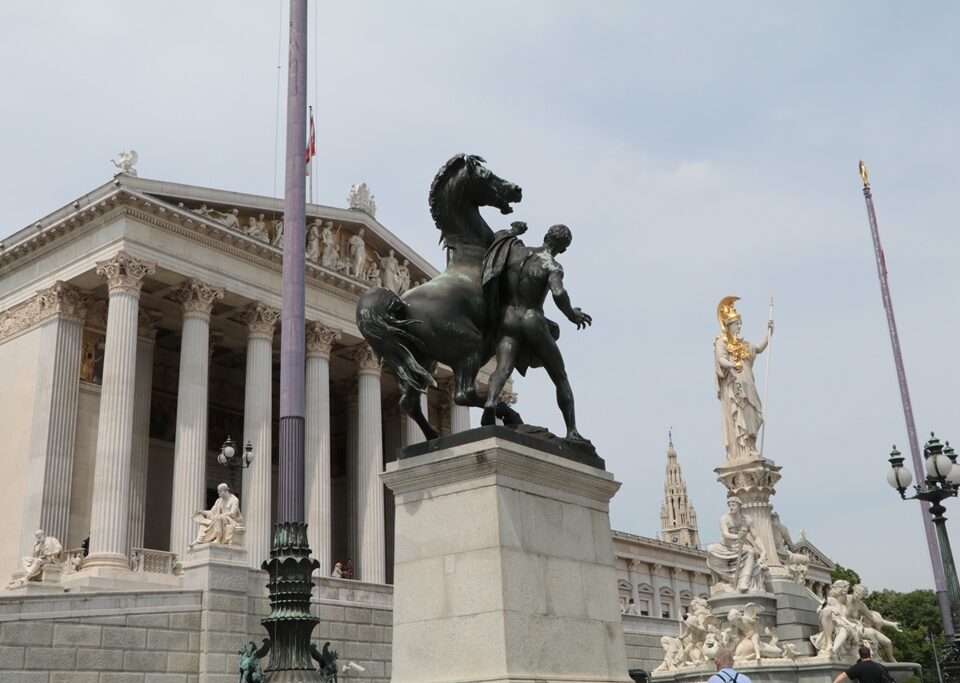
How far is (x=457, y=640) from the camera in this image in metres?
7.43

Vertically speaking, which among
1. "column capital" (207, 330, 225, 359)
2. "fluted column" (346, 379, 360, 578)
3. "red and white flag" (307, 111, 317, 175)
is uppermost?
"red and white flag" (307, 111, 317, 175)

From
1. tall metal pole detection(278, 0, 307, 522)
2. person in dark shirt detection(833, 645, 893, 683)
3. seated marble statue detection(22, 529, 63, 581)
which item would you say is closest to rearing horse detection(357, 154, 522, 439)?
person in dark shirt detection(833, 645, 893, 683)

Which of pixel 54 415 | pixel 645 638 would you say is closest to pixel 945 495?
pixel 645 638

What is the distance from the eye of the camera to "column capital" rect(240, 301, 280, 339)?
41.6 m

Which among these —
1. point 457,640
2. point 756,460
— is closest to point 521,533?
point 457,640

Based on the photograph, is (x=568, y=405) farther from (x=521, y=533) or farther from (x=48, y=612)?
(x=48, y=612)

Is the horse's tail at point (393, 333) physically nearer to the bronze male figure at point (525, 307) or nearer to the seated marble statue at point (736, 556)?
the bronze male figure at point (525, 307)

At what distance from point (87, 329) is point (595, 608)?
3670 centimetres

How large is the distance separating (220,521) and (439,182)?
19092 mm

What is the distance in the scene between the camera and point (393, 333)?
845 centimetres

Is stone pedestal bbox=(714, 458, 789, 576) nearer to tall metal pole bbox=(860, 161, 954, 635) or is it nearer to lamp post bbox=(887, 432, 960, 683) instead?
lamp post bbox=(887, 432, 960, 683)

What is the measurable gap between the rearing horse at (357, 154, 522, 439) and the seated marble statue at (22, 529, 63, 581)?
24986mm

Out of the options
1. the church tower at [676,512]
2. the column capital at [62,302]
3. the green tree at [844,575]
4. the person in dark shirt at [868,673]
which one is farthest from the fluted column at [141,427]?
the church tower at [676,512]

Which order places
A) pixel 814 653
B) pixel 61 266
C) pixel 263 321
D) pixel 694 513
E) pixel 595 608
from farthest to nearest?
pixel 694 513 → pixel 263 321 → pixel 61 266 → pixel 814 653 → pixel 595 608
